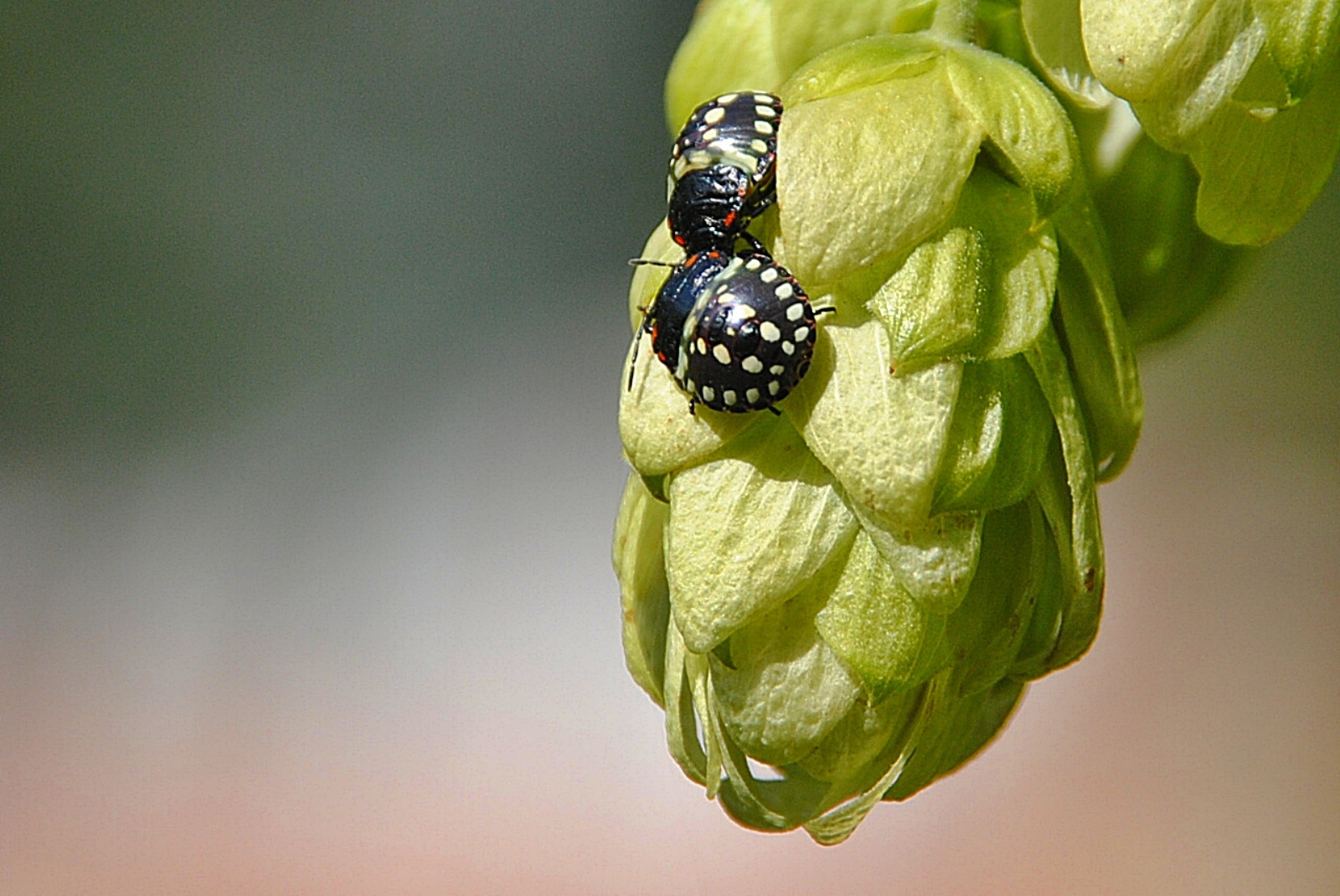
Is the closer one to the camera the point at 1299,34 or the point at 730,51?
the point at 1299,34

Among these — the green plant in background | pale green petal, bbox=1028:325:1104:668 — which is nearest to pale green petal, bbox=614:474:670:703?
the green plant in background

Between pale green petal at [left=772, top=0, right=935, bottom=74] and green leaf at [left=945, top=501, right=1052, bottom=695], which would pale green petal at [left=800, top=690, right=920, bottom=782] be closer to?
green leaf at [left=945, top=501, right=1052, bottom=695]

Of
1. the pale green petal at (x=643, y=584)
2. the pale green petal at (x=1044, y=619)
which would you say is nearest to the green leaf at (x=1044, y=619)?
the pale green petal at (x=1044, y=619)

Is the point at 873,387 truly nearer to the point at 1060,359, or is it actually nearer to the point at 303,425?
the point at 1060,359

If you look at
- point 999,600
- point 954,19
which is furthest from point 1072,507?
point 954,19

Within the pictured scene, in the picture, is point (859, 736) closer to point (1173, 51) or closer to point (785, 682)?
point (785, 682)

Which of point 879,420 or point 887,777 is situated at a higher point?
point 879,420

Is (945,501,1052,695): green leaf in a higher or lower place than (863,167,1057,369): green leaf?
lower
